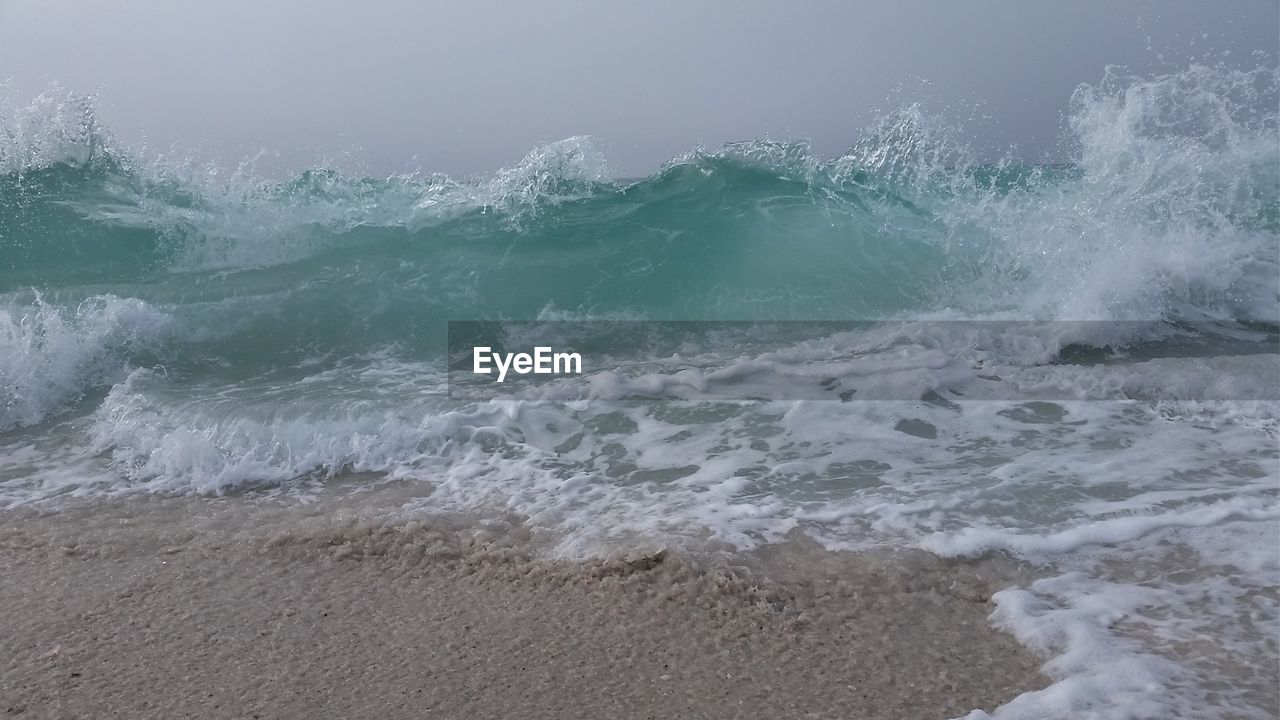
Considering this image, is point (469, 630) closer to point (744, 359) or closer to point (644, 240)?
point (744, 359)

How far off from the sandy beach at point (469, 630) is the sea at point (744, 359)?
18cm

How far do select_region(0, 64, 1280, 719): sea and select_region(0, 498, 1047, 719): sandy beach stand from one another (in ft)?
0.60

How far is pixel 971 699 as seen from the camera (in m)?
1.91

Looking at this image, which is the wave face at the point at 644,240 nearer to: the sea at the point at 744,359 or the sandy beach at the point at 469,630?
the sea at the point at 744,359

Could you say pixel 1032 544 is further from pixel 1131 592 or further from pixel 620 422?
pixel 620 422

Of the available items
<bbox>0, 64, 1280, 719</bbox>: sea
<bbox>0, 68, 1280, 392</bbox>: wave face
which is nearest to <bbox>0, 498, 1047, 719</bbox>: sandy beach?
<bbox>0, 64, 1280, 719</bbox>: sea

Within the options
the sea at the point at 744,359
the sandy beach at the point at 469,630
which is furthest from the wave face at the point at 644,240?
the sandy beach at the point at 469,630

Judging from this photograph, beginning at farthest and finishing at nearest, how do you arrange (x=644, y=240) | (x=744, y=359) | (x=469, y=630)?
1. (x=644, y=240)
2. (x=744, y=359)
3. (x=469, y=630)

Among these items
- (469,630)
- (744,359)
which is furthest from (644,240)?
(469,630)

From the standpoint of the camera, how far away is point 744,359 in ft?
17.0

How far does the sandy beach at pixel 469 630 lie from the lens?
1.95 meters

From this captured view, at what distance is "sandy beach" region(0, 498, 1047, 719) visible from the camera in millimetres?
1949

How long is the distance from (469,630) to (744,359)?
3.19 m

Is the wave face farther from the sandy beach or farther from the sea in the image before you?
the sandy beach
